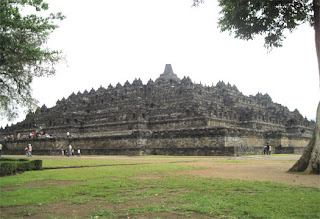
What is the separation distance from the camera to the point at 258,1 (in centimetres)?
1456

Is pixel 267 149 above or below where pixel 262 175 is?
above

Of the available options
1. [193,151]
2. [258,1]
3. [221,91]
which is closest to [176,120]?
[193,151]

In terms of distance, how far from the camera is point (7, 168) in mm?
13867

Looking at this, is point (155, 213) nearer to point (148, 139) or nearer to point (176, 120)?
point (148, 139)

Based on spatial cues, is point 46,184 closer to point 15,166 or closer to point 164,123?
point 15,166

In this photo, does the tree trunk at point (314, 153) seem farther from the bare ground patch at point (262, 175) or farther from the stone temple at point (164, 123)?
the stone temple at point (164, 123)

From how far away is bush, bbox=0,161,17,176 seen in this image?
13.6 meters

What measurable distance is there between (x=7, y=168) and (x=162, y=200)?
930 cm

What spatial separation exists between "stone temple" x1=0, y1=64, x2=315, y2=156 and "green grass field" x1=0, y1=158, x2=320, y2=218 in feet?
50.8

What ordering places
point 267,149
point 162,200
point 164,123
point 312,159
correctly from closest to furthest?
point 162,200
point 312,159
point 267,149
point 164,123

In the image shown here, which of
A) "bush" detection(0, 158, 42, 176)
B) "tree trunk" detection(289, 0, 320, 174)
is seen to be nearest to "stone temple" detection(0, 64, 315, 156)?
"bush" detection(0, 158, 42, 176)

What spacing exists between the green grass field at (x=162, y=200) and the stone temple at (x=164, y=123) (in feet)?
50.8

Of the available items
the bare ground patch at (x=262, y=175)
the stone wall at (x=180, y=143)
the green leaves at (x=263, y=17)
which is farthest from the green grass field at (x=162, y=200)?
the stone wall at (x=180, y=143)

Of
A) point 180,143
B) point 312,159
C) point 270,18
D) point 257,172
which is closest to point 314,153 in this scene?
point 312,159
